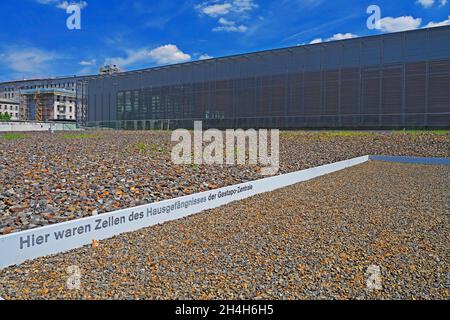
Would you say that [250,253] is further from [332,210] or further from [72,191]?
[72,191]

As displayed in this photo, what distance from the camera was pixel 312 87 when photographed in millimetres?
43656

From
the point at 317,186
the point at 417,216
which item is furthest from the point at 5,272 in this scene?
the point at 317,186

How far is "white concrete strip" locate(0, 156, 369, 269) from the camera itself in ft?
13.8

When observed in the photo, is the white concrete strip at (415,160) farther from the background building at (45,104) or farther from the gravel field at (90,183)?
the background building at (45,104)

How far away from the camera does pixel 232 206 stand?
7.57m

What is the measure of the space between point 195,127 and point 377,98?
2382cm

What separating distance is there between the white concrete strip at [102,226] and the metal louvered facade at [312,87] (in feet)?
115

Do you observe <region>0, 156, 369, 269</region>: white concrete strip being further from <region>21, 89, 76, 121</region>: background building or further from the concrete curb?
<region>21, 89, 76, 121</region>: background building

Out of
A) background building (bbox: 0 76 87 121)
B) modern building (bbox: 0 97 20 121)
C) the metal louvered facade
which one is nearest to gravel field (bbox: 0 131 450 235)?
the metal louvered facade

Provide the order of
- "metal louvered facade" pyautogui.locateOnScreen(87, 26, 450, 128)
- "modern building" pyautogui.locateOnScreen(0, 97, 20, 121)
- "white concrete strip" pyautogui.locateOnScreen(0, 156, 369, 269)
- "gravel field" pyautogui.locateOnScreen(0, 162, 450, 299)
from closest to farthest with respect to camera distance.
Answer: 1. "gravel field" pyautogui.locateOnScreen(0, 162, 450, 299)
2. "white concrete strip" pyautogui.locateOnScreen(0, 156, 369, 269)
3. "metal louvered facade" pyautogui.locateOnScreen(87, 26, 450, 128)
4. "modern building" pyautogui.locateOnScreen(0, 97, 20, 121)

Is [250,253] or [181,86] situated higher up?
[181,86]

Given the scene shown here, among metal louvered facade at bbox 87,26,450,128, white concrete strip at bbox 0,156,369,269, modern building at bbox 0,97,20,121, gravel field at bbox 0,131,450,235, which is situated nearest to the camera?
white concrete strip at bbox 0,156,369,269

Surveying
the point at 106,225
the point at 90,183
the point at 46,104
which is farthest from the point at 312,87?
the point at 46,104

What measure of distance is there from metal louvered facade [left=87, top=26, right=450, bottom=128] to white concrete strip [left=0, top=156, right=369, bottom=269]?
3507cm
